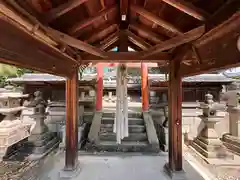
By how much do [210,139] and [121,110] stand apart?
10.1 feet

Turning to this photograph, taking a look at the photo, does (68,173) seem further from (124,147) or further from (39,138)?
(39,138)

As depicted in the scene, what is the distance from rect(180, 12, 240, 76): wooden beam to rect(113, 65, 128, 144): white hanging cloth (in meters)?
3.12

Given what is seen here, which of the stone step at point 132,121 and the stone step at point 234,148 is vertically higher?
the stone step at point 132,121

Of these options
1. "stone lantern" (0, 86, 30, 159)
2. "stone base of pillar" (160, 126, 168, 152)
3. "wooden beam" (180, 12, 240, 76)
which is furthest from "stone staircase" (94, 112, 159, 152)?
"wooden beam" (180, 12, 240, 76)

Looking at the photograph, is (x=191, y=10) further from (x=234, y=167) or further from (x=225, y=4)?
(x=234, y=167)

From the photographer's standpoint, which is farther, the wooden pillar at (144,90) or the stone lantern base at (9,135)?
the wooden pillar at (144,90)

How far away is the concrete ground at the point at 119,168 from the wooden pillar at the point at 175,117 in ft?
1.33

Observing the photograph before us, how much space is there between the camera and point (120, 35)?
463 centimetres

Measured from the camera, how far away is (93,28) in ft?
13.1

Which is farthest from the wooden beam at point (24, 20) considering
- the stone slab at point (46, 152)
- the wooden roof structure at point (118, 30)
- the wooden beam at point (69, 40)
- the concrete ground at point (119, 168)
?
the stone slab at point (46, 152)

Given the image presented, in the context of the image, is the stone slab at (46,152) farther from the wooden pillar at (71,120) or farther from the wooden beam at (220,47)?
the wooden beam at (220,47)

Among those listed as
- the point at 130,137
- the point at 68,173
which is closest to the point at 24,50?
the point at 68,173

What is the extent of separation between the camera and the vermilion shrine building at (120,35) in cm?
194

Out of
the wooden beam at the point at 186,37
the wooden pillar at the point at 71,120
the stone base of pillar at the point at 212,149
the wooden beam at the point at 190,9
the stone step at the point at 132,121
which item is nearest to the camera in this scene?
the wooden beam at the point at 190,9
